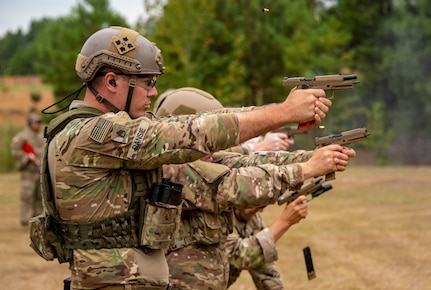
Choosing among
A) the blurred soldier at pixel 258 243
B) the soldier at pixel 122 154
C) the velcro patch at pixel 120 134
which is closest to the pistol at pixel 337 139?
the blurred soldier at pixel 258 243

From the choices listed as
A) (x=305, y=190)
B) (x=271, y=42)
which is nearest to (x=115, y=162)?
(x=305, y=190)

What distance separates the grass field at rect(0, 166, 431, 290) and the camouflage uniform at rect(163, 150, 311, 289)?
528cm

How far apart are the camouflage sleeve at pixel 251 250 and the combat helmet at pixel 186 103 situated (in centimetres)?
106

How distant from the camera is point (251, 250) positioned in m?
6.59

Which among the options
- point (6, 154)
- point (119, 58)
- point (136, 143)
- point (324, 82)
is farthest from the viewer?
point (6, 154)

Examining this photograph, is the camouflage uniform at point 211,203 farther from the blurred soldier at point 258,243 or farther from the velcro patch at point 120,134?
the velcro patch at point 120,134

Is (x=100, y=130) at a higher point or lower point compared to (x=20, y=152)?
lower

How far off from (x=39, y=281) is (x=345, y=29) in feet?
127

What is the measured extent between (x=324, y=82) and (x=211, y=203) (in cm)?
108

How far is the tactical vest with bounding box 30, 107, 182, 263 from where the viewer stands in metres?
4.44

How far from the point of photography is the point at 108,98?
450 cm

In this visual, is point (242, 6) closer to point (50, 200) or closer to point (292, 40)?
point (292, 40)

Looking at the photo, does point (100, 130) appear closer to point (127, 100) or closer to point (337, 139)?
point (127, 100)

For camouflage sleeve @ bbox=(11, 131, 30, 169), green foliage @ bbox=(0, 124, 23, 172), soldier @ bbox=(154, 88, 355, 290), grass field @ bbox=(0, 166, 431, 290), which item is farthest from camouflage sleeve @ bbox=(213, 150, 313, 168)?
green foliage @ bbox=(0, 124, 23, 172)
